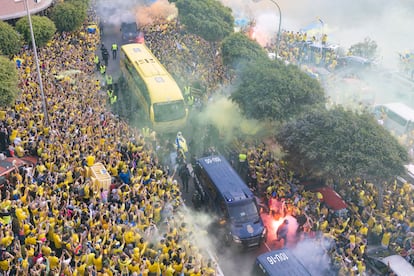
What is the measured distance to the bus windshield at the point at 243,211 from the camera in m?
15.8

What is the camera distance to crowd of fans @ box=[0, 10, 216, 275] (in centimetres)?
1215

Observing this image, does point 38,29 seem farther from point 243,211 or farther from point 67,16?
point 243,211

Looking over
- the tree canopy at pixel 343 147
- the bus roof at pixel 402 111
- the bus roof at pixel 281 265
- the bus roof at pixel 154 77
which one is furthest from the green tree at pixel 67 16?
the bus roof at pixel 281 265

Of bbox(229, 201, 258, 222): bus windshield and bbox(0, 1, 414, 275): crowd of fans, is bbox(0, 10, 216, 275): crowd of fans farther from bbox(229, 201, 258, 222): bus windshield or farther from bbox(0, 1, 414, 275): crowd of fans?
bbox(229, 201, 258, 222): bus windshield

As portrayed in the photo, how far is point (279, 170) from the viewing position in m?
18.8

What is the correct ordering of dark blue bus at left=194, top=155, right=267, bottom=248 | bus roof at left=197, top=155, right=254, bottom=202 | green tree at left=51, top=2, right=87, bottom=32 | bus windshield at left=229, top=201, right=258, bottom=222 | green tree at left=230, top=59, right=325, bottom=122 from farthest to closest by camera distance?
green tree at left=51, top=2, right=87, bottom=32
green tree at left=230, top=59, right=325, bottom=122
bus roof at left=197, top=155, right=254, bottom=202
bus windshield at left=229, top=201, right=258, bottom=222
dark blue bus at left=194, top=155, right=267, bottom=248

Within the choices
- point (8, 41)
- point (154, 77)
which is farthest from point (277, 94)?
point (8, 41)

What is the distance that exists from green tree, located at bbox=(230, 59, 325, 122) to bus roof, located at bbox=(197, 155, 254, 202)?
438 centimetres

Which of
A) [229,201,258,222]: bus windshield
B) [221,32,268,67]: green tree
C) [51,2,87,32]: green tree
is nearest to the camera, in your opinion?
[229,201,258,222]: bus windshield

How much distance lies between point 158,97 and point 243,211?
766cm

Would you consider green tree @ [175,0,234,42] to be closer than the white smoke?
Yes

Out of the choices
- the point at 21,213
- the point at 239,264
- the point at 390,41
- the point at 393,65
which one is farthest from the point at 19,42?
the point at 390,41

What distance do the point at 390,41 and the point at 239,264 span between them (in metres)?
39.7

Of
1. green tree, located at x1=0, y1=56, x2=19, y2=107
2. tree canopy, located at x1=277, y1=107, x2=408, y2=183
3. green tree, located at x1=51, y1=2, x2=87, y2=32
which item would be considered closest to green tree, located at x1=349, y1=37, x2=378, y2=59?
tree canopy, located at x1=277, y1=107, x2=408, y2=183
